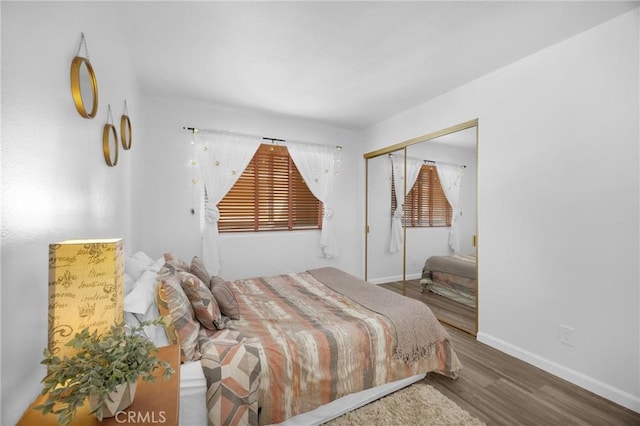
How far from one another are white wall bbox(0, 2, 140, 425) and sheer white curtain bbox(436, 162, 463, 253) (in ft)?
10.8

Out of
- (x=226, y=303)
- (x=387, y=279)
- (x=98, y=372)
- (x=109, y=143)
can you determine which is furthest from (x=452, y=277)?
(x=109, y=143)

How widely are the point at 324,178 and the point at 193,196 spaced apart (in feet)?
6.42

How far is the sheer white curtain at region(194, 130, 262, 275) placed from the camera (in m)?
3.64

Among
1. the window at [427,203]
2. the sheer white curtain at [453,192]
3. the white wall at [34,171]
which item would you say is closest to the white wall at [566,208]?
the sheer white curtain at [453,192]

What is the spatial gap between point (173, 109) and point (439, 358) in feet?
13.1

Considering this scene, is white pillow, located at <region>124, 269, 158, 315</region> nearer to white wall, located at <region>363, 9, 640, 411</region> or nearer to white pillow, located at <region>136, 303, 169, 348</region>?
white pillow, located at <region>136, 303, 169, 348</region>

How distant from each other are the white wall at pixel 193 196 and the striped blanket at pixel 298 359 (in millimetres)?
1638

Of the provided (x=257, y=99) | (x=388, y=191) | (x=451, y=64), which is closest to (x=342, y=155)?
(x=388, y=191)

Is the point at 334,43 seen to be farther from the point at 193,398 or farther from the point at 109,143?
the point at 193,398

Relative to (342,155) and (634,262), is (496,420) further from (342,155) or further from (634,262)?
(342,155)

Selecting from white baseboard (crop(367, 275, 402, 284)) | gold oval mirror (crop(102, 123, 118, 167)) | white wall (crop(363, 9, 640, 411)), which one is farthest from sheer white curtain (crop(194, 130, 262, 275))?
white wall (crop(363, 9, 640, 411))

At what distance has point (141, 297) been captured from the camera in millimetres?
1486

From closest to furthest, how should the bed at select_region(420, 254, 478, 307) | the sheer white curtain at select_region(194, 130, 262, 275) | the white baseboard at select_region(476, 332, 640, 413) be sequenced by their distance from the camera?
the white baseboard at select_region(476, 332, 640, 413) → the bed at select_region(420, 254, 478, 307) → the sheer white curtain at select_region(194, 130, 262, 275)

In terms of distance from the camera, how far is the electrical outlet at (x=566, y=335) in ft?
7.34
